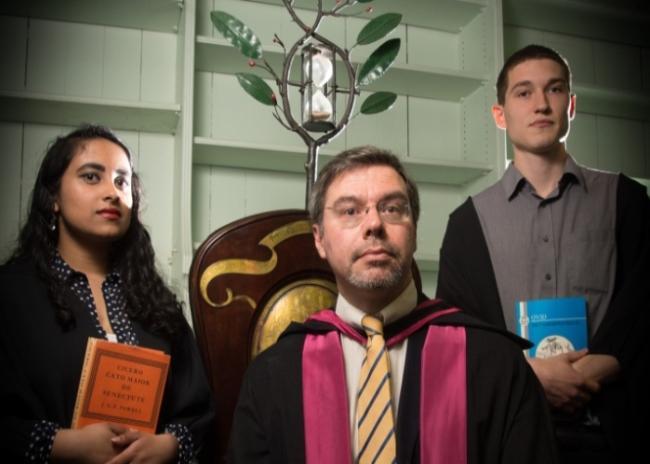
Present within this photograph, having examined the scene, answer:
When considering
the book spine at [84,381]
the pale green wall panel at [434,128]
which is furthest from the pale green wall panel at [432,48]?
the book spine at [84,381]

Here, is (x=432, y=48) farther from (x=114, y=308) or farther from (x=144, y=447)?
(x=144, y=447)

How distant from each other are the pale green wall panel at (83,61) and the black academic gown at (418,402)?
1629mm

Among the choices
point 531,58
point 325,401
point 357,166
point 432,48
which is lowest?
point 325,401

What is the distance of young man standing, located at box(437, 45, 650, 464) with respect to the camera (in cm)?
173

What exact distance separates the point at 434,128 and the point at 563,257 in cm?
147

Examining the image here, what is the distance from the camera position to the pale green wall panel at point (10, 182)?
106 inches

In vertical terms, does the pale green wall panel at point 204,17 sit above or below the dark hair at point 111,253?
above

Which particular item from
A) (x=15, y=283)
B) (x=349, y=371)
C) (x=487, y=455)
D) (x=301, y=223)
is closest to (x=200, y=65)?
(x=301, y=223)

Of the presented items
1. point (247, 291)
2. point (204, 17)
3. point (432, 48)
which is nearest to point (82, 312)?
point (247, 291)

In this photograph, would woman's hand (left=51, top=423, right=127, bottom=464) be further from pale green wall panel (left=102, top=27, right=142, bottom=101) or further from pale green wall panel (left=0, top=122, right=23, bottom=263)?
pale green wall panel (left=102, top=27, right=142, bottom=101)

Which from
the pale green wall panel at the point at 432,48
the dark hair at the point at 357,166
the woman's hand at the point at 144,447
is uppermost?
the pale green wall panel at the point at 432,48

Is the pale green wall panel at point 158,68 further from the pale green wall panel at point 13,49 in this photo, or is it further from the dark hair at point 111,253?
the dark hair at point 111,253

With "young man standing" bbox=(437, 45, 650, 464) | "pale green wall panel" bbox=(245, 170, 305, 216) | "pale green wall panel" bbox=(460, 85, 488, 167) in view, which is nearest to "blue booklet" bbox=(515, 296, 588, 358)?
"young man standing" bbox=(437, 45, 650, 464)

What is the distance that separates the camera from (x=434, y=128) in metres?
3.28
